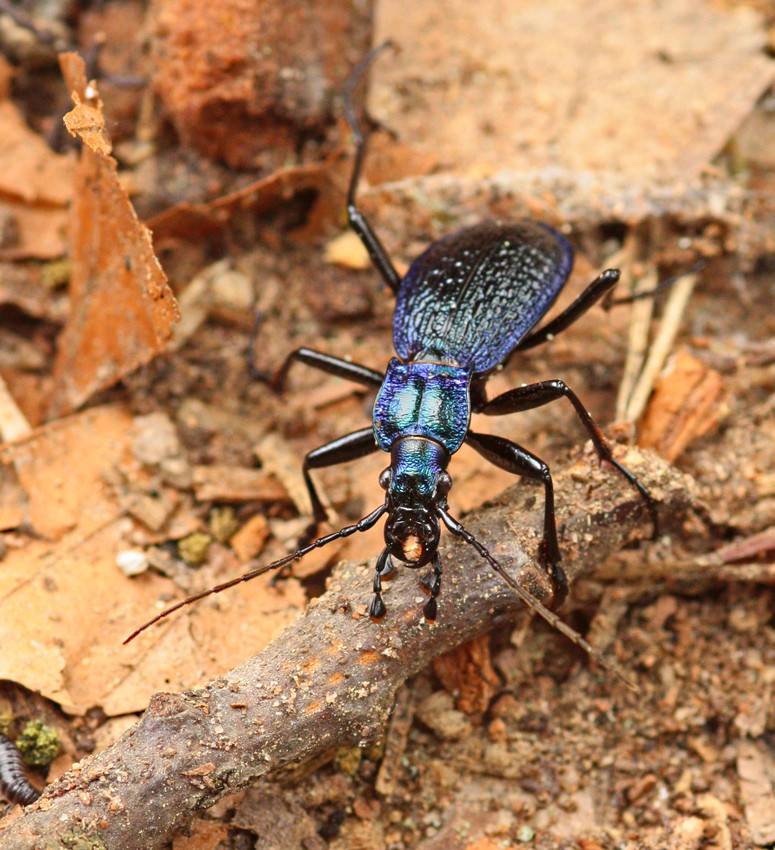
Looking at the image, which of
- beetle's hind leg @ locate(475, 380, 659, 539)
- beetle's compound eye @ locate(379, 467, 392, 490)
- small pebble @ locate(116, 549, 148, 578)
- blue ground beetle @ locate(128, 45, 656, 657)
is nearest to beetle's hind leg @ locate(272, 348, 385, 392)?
blue ground beetle @ locate(128, 45, 656, 657)

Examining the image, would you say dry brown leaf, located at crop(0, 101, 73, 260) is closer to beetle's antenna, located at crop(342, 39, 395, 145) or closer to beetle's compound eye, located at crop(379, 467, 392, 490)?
beetle's antenna, located at crop(342, 39, 395, 145)

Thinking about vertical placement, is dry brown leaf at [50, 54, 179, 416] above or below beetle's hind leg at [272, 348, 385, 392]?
above

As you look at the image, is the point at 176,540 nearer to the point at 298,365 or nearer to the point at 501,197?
the point at 298,365

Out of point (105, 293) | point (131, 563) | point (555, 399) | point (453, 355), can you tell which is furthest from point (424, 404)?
point (105, 293)

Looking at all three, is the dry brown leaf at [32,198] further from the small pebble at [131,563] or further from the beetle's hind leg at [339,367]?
the small pebble at [131,563]

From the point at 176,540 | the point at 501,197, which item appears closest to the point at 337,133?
the point at 501,197

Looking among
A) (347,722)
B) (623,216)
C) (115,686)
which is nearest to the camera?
(347,722)

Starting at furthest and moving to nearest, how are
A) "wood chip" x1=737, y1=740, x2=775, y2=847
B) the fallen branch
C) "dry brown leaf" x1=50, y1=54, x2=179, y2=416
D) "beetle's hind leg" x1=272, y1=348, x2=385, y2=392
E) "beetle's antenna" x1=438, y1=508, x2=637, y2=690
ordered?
"beetle's hind leg" x1=272, y1=348, x2=385, y2=392 < "dry brown leaf" x1=50, y1=54, x2=179, y2=416 < "wood chip" x1=737, y1=740, x2=775, y2=847 < "beetle's antenna" x1=438, y1=508, x2=637, y2=690 < the fallen branch
